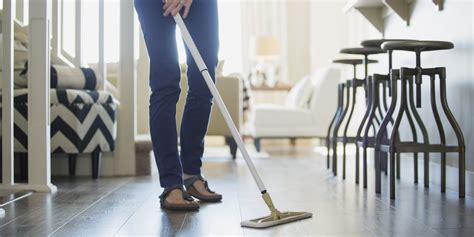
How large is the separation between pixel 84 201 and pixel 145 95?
2.16 m

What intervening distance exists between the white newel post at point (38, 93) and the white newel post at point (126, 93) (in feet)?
2.29

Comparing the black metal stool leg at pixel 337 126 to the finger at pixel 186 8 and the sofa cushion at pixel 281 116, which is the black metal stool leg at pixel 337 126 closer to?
the finger at pixel 186 8

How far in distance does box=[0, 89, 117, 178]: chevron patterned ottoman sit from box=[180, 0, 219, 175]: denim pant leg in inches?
37.1

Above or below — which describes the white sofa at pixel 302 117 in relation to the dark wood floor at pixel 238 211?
above

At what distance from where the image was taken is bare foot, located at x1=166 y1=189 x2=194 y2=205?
6.18 ft

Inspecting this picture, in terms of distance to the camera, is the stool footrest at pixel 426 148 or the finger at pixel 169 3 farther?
the stool footrest at pixel 426 148

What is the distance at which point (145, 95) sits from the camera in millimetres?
4238

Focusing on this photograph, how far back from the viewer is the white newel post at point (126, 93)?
10.3 feet

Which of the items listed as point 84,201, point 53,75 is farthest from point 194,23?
point 53,75

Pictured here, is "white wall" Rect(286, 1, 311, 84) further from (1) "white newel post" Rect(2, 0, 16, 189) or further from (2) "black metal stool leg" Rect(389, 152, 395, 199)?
(1) "white newel post" Rect(2, 0, 16, 189)

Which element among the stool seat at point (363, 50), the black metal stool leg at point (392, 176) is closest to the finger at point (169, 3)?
the black metal stool leg at point (392, 176)

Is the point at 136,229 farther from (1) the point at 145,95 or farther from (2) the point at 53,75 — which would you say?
(1) the point at 145,95

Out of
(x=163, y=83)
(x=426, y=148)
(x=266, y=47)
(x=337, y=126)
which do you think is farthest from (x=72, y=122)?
(x=266, y=47)

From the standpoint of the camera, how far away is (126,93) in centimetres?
318
